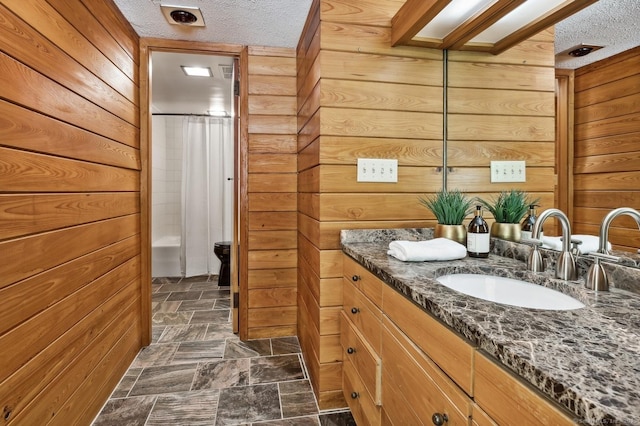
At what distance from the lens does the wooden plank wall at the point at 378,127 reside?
5.76ft

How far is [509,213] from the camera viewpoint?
155cm

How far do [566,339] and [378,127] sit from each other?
1.36 meters

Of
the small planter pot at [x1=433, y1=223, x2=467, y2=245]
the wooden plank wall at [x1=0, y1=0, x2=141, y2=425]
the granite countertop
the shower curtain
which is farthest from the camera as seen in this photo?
the shower curtain

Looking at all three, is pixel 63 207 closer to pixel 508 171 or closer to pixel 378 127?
pixel 378 127

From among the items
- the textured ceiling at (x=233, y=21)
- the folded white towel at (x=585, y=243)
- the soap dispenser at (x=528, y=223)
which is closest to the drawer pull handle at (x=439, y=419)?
the folded white towel at (x=585, y=243)

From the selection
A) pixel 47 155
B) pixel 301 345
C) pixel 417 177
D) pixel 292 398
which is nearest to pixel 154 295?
pixel 301 345

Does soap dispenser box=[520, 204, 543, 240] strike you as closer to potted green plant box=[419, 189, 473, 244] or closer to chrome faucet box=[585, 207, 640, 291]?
potted green plant box=[419, 189, 473, 244]

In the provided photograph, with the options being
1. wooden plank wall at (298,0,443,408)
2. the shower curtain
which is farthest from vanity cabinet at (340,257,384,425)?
the shower curtain

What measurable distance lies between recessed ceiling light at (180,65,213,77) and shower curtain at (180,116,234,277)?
4.42 feet

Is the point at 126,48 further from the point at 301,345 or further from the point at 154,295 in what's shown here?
the point at 154,295

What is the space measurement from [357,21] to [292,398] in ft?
6.68

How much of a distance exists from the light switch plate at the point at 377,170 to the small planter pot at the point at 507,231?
0.54 metres

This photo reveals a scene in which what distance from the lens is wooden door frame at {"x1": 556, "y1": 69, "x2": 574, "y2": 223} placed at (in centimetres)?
116

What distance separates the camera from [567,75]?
1180 mm
